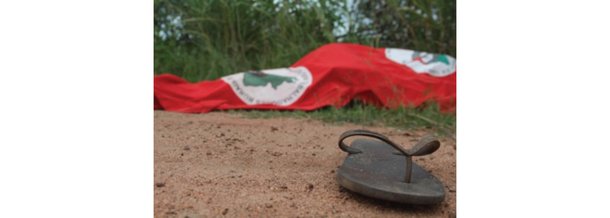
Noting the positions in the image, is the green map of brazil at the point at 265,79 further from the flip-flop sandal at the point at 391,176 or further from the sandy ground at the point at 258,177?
the flip-flop sandal at the point at 391,176

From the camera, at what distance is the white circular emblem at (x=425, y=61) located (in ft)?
7.75

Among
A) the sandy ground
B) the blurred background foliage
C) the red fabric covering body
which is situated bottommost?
Answer: the sandy ground

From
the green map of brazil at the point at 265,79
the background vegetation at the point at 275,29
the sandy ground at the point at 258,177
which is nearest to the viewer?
the sandy ground at the point at 258,177

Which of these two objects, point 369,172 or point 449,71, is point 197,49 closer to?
point 449,71

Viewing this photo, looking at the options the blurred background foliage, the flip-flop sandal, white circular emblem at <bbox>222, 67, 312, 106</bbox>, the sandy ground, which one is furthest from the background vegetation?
the flip-flop sandal

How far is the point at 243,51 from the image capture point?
2.91m

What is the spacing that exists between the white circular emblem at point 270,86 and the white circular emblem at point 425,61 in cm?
52

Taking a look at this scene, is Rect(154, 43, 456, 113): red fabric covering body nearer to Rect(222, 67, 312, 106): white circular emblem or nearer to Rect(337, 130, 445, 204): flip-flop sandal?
Rect(222, 67, 312, 106): white circular emblem

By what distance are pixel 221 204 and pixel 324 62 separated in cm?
167

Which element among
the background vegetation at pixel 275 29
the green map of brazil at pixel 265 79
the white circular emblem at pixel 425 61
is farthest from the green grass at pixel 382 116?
the background vegetation at pixel 275 29

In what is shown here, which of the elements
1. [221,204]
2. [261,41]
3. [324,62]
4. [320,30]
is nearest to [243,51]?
[261,41]

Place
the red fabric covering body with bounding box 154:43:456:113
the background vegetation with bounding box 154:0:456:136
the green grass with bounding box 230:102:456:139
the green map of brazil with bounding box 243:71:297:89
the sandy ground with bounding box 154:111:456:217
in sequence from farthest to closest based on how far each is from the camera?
the background vegetation with bounding box 154:0:456:136 < the green map of brazil with bounding box 243:71:297:89 < the red fabric covering body with bounding box 154:43:456:113 < the green grass with bounding box 230:102:456:139 < the sandy ground with bounding box 154:111:456:217

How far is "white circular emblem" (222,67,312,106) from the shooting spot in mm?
2174

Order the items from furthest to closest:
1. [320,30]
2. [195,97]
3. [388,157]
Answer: [320,30]
[195,97]
[388,157]
